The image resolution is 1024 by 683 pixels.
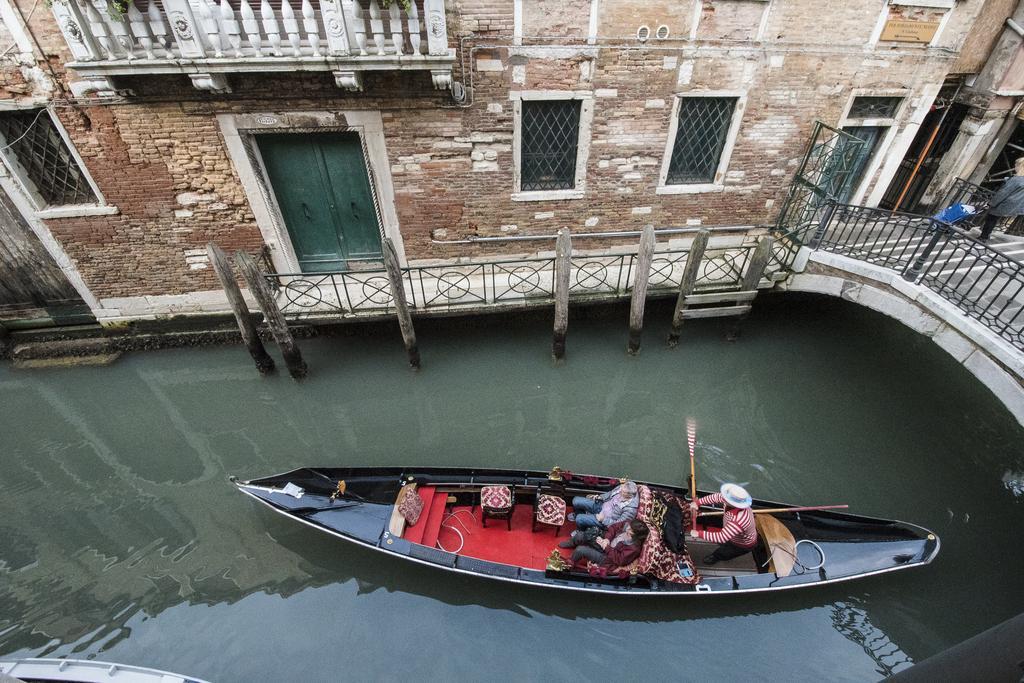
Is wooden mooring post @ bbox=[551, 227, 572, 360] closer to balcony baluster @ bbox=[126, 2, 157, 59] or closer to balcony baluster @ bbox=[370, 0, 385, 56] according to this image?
balcony baluster @ bbox=[370, 0, 385, 56]

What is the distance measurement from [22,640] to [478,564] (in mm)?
3603

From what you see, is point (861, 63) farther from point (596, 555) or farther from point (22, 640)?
point (22, 640)

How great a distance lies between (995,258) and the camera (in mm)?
4102

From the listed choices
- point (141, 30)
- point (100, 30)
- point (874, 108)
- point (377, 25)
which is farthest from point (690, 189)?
point (100, 30)

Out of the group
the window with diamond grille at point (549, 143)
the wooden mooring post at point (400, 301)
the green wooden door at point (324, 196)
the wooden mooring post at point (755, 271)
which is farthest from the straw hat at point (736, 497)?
the green wooden door at point (324, 196)

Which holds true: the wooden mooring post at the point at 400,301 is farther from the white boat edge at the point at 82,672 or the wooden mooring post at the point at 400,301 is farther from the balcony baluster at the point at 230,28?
the white boat edge at the point at 82,672

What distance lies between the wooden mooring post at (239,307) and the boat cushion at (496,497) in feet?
11.6

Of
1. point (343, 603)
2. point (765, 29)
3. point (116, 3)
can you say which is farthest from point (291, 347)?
point (765, 29)

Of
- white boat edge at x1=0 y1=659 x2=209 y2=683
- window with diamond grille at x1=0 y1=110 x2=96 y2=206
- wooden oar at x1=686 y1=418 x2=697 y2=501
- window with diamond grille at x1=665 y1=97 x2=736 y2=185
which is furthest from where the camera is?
window with diamond grille at x1=665 y1=97 x2=736 y2=185

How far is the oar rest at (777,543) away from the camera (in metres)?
3.76

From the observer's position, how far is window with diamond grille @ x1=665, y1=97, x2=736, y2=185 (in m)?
5.69

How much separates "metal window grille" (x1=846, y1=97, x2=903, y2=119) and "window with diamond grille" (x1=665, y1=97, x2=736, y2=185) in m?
1.67

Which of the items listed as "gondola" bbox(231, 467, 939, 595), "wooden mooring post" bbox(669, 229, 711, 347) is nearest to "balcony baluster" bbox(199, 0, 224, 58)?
A: "gondola" bbox(231, 467, 939, 595)

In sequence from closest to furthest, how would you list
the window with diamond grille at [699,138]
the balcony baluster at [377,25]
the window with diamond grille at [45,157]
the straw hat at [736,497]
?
the straw hat at [736,497], the balcony baluster at [377,25], the window with diamond grille at [45,157], the window with diamond grille at [699,138]
